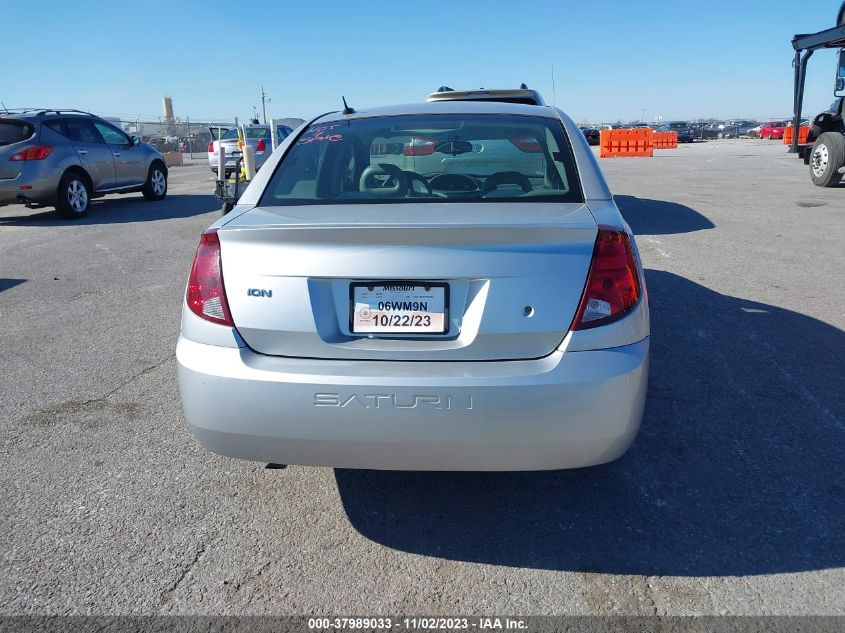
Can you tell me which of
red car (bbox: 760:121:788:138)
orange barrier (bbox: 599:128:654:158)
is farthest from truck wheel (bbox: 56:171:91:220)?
red car (bbox: 760:121:788:138)

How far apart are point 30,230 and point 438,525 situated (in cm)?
1034

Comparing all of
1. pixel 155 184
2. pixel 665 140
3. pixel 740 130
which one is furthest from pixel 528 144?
pixel 740 130

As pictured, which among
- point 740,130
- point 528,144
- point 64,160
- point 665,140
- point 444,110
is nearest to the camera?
point 528,144

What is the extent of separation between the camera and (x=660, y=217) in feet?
36.0

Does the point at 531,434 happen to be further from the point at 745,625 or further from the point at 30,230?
the point at 30,230


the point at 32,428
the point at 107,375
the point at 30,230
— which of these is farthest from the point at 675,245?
the point at 30,230

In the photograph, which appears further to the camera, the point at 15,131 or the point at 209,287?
the point at 15,131

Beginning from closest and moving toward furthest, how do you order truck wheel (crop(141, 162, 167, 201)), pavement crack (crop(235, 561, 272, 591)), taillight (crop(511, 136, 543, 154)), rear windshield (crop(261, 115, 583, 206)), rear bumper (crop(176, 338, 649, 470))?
→ rear bumper (crop(176, 338, 649, 470)) → pavement crack (crop(235, 561, 272, 591)) → rear windshield (crop(261, 115, 583, 206)) → taillight (crop(511, 136, 543, 154)) → truck wheel (crop(141, 162, 167, 201))

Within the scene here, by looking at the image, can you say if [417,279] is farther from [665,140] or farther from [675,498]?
[665,140]

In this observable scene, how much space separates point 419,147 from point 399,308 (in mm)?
1644

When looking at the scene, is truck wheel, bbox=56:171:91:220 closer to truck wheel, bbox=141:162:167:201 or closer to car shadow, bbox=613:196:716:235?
truck wheel, bbox=141:162:167:201

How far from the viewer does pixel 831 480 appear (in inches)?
125

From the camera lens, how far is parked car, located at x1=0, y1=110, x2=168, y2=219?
11.1m

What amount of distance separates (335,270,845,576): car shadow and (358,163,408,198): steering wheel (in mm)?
1320
